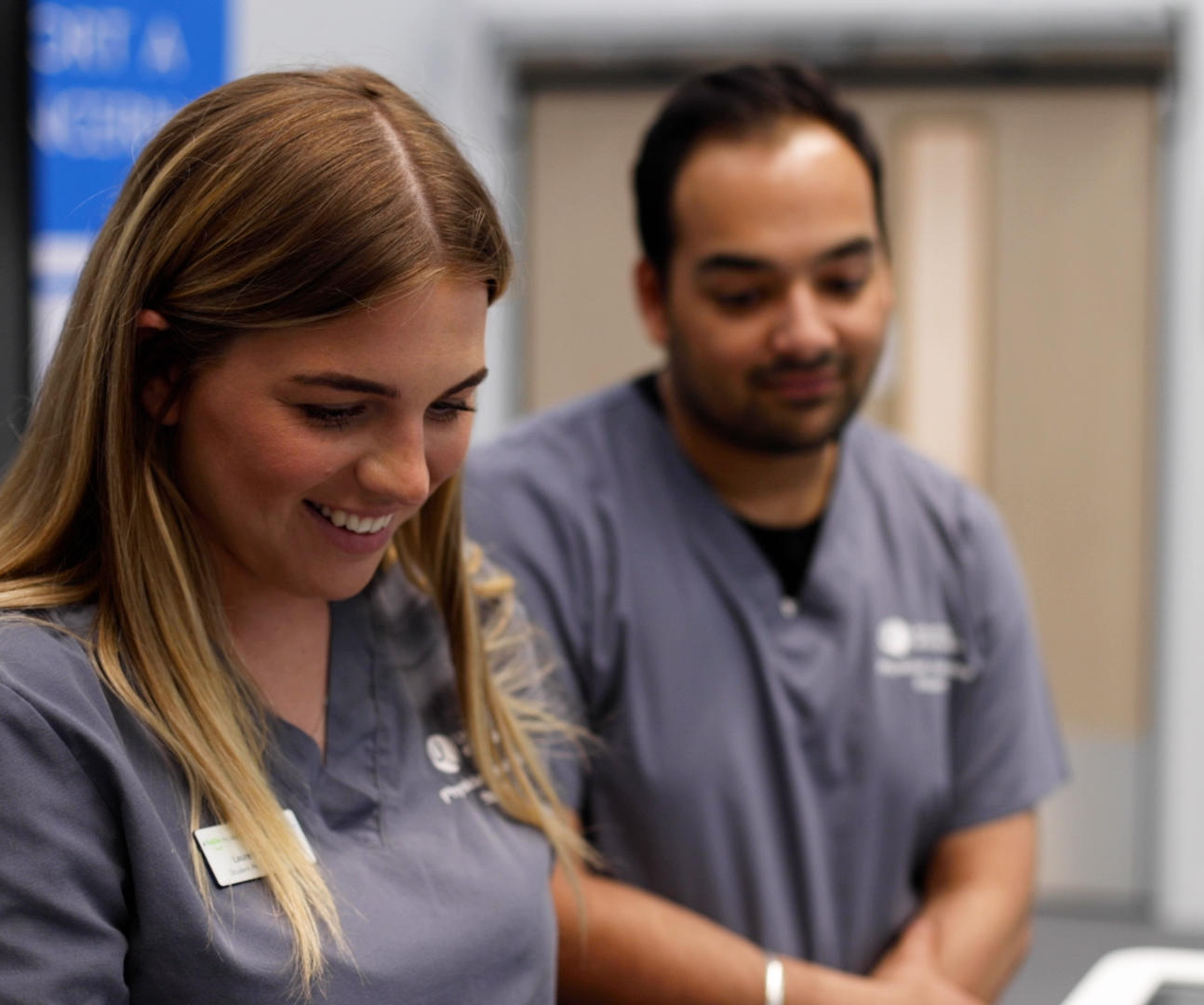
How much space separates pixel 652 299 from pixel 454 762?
24.6 inches

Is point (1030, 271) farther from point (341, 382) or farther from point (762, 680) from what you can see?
point (341, 382)

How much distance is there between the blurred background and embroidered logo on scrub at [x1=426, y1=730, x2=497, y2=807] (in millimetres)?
2249

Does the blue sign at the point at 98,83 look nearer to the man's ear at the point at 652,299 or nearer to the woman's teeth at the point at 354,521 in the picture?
the man's ear at the point at 652,299

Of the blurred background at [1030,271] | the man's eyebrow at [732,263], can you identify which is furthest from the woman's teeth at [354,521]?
the blurred background at [1030,271]

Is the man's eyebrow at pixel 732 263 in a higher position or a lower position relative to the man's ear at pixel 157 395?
higher

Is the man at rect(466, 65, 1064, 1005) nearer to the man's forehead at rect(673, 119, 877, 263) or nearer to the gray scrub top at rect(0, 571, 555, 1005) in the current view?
the man's forehead at rect(673, 119, 877, 263)

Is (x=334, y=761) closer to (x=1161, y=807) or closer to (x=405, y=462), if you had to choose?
(x=405, y=462)

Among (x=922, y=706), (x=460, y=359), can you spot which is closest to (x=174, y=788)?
(x=460, y=359)

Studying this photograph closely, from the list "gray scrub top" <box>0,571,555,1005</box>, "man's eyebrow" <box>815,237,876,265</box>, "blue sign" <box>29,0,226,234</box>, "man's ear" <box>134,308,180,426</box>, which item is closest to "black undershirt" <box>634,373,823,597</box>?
"man's eyebrow" <box>815,237,876,265</box>

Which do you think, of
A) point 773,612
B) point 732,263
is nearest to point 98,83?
point 732,263

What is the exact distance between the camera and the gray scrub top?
0.76 meters

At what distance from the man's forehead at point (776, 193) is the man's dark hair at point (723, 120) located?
0.01 meters

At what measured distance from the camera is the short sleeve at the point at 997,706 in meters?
1.47

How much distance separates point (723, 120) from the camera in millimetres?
1426
